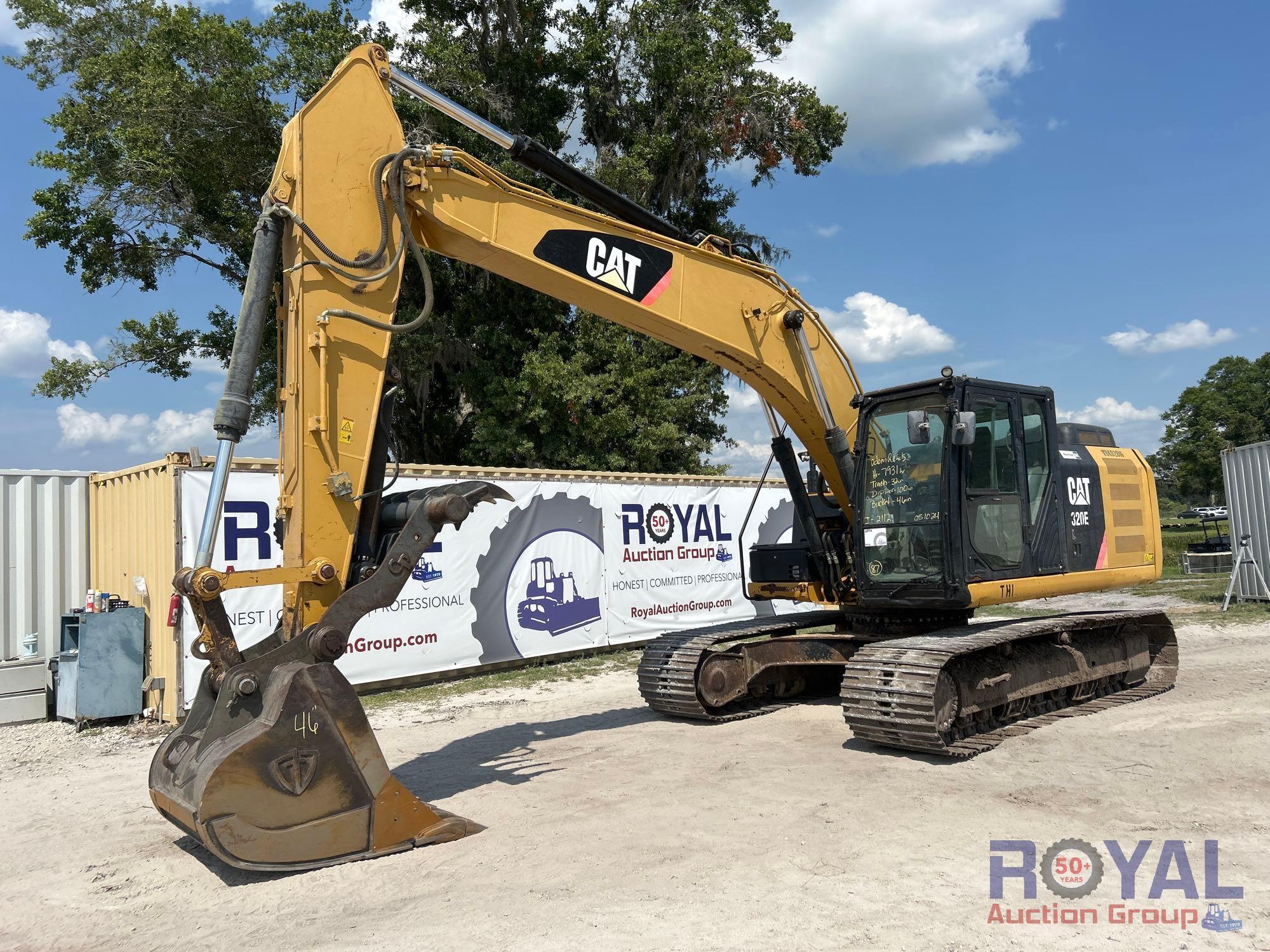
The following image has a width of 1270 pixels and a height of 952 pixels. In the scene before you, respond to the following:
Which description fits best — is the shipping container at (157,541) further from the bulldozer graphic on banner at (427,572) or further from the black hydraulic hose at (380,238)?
the black hydraulic hose at (380,238)

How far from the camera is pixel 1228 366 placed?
196ft

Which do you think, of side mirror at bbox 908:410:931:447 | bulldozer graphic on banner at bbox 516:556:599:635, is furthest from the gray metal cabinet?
side mirror at bbox 908:410:931:447

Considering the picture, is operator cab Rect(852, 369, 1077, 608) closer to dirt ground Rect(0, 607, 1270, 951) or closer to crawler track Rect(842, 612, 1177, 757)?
crawler track Rect(842, 612, 1177, 757)

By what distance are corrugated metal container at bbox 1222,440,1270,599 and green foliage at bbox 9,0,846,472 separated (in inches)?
386

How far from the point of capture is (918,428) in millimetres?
6891

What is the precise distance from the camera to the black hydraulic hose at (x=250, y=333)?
15.9 ft

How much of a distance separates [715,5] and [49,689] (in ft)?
60.1

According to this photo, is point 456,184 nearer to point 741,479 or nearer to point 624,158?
point 741,479

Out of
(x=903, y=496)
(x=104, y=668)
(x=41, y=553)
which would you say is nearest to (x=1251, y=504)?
(x=903, y=496)

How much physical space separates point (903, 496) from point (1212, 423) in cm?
5715

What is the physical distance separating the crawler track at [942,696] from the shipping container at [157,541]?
5.77 m

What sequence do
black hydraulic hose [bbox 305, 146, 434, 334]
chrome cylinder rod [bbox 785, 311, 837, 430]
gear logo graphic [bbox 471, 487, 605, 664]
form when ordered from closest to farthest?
black hydraulic hose [bbox 305, 146, 434, 334] → chrome cylinder rod [bbox 785, 311, 837, 430] → gear logo graphic [bbox 471, 487, 605, 664]

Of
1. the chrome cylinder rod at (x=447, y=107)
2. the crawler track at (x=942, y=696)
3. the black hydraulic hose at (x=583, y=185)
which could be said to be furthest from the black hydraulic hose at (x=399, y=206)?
the crawler track at (x=942, y=696)

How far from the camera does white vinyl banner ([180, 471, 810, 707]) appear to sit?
9.48 metres
